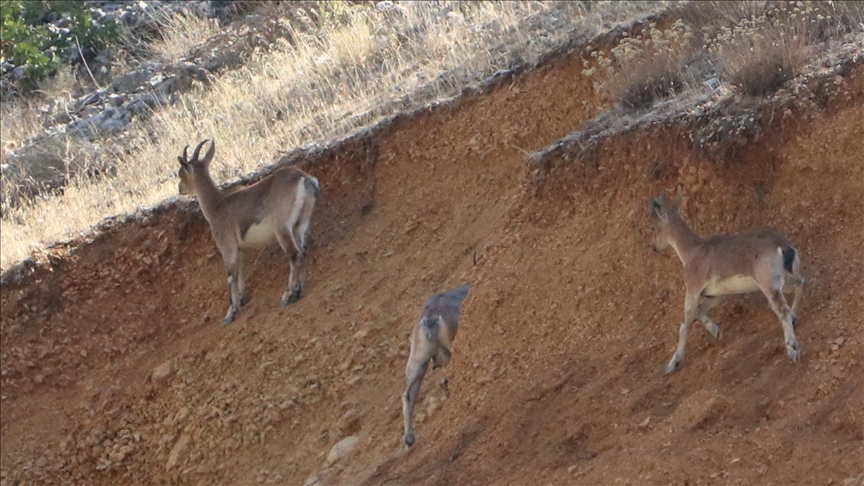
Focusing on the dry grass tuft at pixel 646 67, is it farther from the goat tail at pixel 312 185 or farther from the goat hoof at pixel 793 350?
the goat hoof at pixel 793 350

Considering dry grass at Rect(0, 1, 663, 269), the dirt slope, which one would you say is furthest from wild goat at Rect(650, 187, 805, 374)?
dry grass at Rect(0, 1, 663, 269)

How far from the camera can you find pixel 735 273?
8.58 metres

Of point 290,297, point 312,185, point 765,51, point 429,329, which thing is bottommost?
point 290,297

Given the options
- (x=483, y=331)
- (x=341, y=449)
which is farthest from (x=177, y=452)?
(x=483, y=331)

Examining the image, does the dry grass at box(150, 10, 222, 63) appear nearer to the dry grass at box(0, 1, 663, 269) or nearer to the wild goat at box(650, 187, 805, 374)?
the dry grass at box(0, 1, 663, 269)

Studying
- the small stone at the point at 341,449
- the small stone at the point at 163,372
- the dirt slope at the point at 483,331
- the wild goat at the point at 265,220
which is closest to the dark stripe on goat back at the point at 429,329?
the dirt slope at the point at 483,331

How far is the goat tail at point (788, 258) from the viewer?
837cm

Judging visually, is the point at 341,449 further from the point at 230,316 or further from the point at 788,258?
the point at 788,258

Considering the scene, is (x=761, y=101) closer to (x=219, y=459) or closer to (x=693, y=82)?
(x=693, y=82)

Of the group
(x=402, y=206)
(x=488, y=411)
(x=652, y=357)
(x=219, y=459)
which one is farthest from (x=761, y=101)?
(x=219, y=459)

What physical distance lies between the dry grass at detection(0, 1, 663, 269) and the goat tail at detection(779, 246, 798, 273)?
240 inches

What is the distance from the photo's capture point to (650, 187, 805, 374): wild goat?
328 inches

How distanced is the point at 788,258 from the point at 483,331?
2.77 meters

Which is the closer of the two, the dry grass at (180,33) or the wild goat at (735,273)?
the wild goat at (735,273)
